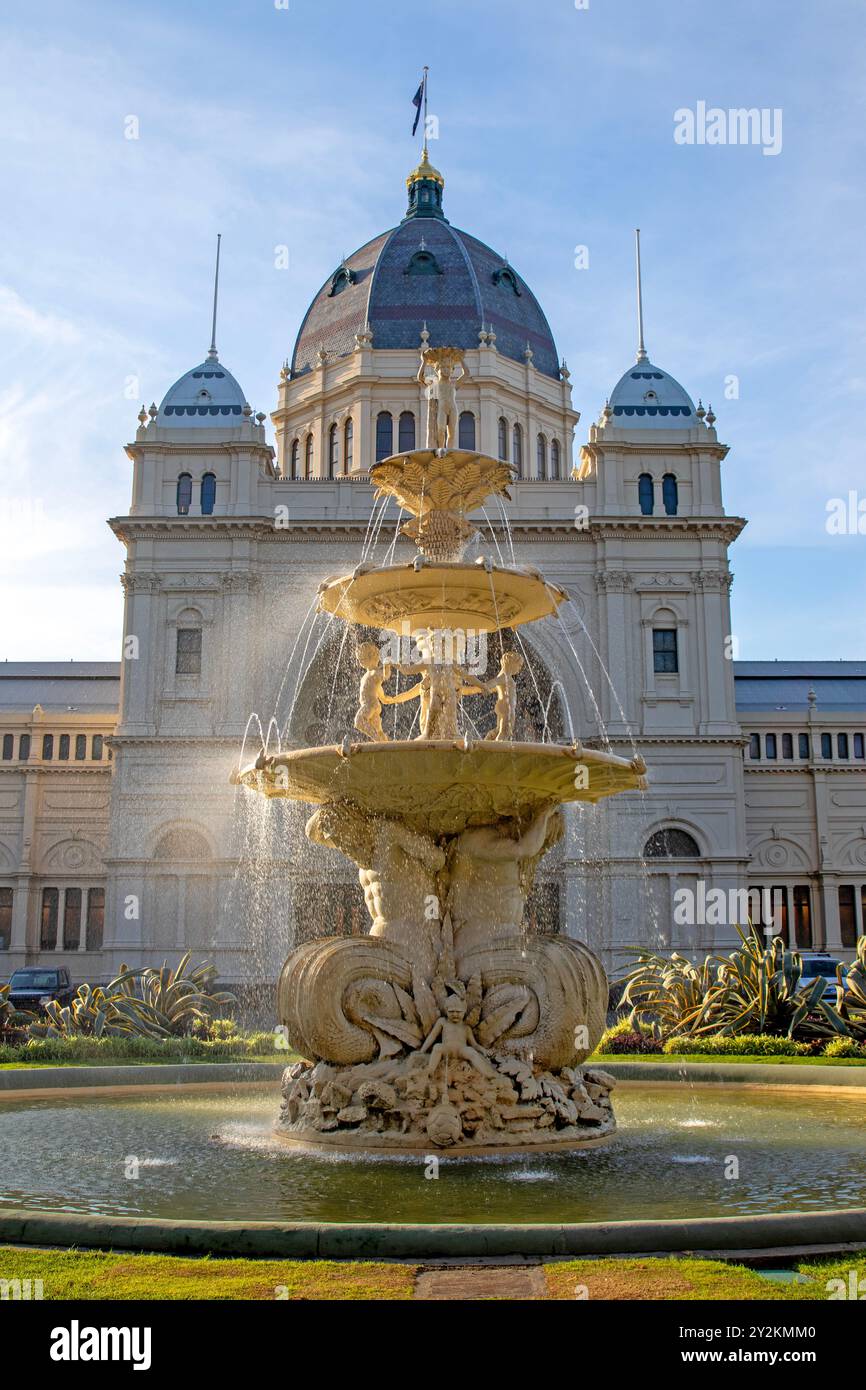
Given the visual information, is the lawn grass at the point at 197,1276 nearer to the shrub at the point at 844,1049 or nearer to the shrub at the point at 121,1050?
the shrub at the point at 121,1050

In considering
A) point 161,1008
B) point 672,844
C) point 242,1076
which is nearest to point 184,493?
point 672,844

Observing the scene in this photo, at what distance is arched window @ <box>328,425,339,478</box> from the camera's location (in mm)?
51031

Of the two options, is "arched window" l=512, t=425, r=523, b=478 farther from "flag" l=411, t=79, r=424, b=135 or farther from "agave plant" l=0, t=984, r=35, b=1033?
"agave plant" l=0, t=984, r=35, b=1033

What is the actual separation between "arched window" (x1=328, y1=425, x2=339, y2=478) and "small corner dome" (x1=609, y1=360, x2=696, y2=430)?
11.7 meters

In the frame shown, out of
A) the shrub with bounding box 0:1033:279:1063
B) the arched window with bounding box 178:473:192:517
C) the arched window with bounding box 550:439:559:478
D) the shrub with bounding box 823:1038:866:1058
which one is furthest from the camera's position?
the arched window with bounding box 550:439:559:478

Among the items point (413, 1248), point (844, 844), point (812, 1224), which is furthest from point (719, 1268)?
point (844, 844)

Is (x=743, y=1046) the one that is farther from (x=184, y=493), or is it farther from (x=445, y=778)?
(x=184, y=493)

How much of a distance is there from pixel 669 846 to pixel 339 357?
24.3 metres

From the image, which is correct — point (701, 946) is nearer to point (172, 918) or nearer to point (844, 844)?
point (844, 844)

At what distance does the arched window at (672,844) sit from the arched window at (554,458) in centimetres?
1738

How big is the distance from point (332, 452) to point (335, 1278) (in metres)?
47.6

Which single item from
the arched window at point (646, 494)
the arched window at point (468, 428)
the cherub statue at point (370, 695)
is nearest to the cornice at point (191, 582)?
the arched window at point (468, 428)

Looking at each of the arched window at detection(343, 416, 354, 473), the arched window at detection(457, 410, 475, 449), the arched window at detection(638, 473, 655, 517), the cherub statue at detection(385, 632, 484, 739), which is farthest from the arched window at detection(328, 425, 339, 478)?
the cherub statue at detection(385, 632, 484, 739)

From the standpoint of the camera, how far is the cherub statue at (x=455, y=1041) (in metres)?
9.76
